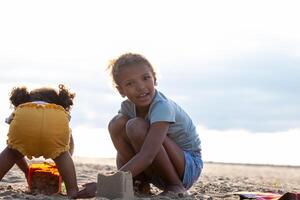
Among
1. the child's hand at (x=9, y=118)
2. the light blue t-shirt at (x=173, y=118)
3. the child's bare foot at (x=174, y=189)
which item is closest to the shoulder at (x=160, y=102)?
the light blue t-shirt at (x=173, y=118)

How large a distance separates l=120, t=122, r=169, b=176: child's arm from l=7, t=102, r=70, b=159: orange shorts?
0.75 meters

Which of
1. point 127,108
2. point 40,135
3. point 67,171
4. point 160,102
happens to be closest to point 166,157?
point 160,102

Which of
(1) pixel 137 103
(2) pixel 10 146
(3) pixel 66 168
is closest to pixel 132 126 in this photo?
(1) pixel 137 103

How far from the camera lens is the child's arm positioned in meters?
5.15

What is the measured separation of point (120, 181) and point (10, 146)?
4.73 ft

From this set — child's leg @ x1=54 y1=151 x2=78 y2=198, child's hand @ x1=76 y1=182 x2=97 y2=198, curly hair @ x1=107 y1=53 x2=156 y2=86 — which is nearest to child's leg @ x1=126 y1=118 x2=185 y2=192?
curly hair @ x1=107 y1=53 x2=156 y2=86

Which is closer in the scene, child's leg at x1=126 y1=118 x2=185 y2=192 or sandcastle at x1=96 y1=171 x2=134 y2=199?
sandcastle at x1=96 y1=171 x2=134 y2=199

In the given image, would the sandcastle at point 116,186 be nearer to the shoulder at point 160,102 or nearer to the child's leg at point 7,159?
the shoulder at point 160,102

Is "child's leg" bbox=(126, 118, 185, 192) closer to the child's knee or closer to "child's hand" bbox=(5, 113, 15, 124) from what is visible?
the child's knee

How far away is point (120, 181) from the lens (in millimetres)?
4664

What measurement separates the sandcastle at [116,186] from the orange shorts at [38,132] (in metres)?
0.94

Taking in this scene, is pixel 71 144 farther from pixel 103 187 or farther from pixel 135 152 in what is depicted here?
pixel 103 187

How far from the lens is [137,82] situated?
5.39 meters

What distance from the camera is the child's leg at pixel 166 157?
5.40 m
